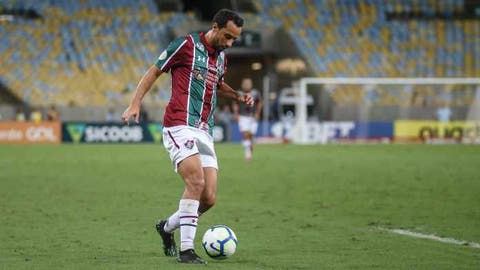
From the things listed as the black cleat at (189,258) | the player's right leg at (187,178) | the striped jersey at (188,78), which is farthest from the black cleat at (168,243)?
the striped jersey at (188,78)

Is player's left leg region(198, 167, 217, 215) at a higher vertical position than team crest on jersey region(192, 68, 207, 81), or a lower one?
lower

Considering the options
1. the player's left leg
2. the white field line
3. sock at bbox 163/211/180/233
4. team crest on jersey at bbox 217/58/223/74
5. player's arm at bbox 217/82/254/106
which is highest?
team crest on jersey at bbox 217/58/223/74

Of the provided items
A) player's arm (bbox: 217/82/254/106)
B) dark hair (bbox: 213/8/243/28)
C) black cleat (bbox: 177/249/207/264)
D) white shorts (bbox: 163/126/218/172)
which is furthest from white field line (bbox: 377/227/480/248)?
dark hair (bbox: 213/8/243/28)

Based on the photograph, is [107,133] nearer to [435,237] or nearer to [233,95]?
[435,237]

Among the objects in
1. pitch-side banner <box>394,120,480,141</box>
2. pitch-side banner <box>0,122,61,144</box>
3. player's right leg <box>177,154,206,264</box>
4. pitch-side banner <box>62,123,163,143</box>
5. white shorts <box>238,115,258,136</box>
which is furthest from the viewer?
pitch-side banner <box>394,120,480,141</box>

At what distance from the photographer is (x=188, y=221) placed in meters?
7.61

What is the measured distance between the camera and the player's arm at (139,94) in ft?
24.4

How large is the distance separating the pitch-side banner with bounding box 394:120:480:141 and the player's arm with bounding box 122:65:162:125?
115 ft

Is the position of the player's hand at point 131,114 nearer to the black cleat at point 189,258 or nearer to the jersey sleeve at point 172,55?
the jersey sleeve at point 172,55

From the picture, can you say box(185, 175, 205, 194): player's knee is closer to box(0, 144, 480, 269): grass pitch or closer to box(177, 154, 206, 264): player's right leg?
box(177, 154, 206, 264): player's right leg

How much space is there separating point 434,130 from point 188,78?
3549 centimetres

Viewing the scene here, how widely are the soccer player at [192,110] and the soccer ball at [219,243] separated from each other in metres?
0.15

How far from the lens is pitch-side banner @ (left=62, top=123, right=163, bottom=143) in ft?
135

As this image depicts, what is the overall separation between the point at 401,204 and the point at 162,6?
121 feet
